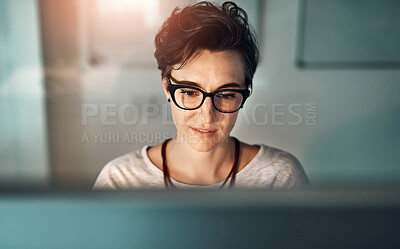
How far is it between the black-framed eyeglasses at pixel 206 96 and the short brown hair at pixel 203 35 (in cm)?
4

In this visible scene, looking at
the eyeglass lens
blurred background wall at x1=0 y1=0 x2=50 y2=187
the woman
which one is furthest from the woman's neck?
blurred background wall at x1=0 y1=0 x2=50 y2=187

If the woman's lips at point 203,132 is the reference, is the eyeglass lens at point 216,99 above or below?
above

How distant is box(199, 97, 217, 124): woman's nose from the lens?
0.62 m

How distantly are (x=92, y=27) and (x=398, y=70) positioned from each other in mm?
696

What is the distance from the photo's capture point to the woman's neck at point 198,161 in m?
0.69

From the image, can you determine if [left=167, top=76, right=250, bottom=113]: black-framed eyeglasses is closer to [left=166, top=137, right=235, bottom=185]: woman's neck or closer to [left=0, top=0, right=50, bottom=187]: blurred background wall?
[left=166, top=137, right=235, bottom=185]: woman's neck

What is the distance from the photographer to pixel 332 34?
0.64m

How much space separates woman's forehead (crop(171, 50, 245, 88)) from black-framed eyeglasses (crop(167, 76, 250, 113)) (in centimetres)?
2

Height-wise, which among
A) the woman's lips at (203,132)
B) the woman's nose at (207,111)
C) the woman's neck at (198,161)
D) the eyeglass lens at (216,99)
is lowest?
the woman's neck at (198,161)

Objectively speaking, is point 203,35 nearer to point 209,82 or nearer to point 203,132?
point 209,82

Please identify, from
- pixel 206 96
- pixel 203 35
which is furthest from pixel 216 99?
pixel 203 35

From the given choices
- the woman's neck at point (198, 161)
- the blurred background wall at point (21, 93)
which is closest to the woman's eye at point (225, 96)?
the woman's neck at point (198, 161)

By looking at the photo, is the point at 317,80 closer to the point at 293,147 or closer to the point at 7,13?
the point at 293,147

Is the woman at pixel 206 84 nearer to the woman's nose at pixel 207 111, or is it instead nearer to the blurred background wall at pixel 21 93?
the woman's nose at pixel 207 111
